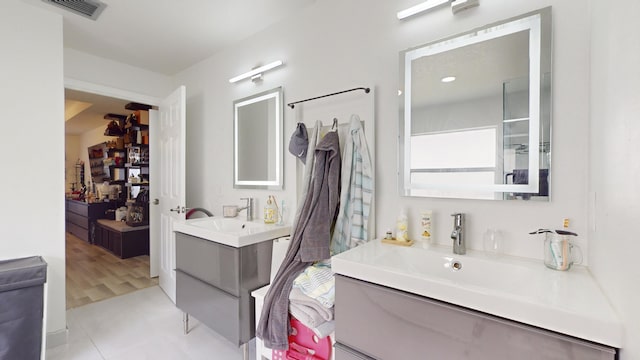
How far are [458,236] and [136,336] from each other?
241 cm

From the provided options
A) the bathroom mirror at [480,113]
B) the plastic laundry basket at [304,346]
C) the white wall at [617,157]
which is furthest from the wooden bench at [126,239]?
the white wall at [617,157]

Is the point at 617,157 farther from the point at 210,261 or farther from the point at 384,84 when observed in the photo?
the point at 210,261

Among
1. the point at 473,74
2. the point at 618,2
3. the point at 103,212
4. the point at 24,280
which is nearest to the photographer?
the point at 618,2

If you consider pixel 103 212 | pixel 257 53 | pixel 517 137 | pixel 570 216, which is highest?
pixel 257 53

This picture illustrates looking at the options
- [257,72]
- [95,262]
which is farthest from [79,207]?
[257,72]

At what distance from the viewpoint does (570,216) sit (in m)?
1.17

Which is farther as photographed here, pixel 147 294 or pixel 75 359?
pixel 147 294

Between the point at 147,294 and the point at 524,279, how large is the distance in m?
3.29

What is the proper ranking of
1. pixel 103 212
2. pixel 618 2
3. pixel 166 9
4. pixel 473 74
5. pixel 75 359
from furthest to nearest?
pixel 103 212 < pixel 166 9 < pixel 75 359 < pixel 473 74 < pixel 618 2

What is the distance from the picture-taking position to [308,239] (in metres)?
1.60

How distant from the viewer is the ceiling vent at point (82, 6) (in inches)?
78.2

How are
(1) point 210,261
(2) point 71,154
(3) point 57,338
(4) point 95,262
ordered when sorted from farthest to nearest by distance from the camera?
(2) point 71,154
(4) point 95,262
(3) point 57,338
(1) point 210,261

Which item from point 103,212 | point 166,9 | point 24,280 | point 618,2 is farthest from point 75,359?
point 103,212

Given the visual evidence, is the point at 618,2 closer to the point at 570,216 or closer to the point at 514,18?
the point at 514,18
